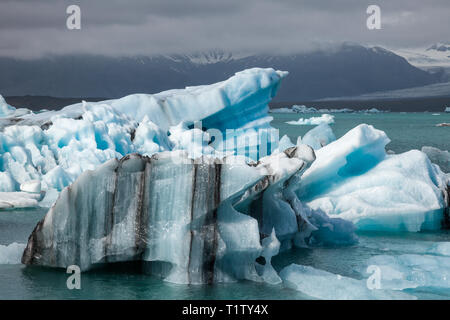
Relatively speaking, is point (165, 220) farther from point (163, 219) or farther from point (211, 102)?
point (211, 102)

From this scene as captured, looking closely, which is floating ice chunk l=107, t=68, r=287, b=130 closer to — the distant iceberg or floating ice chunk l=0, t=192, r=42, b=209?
the distant iceberg

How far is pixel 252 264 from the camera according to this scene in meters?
6.82

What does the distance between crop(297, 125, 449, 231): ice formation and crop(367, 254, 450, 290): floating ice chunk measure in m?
2.17

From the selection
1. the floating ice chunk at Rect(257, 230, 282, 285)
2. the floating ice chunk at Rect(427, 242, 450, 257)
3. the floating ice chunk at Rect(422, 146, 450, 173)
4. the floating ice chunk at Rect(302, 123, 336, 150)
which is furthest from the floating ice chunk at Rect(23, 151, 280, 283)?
the floating ice chunk at Rect(422, 146, 450, 173)

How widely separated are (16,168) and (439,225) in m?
8.09

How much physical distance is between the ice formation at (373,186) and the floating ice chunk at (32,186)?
5181 mm

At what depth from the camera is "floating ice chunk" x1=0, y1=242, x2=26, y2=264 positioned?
7.34 meters

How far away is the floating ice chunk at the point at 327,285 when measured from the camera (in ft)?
20.5

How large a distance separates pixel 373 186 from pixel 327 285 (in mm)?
4162

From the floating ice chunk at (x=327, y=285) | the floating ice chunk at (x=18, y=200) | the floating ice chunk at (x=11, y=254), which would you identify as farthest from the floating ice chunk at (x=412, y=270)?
the floating ice chunk at (x=18, y=200)

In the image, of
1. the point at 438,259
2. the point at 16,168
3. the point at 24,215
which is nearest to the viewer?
the point at 438,259

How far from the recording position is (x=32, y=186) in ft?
40.4
